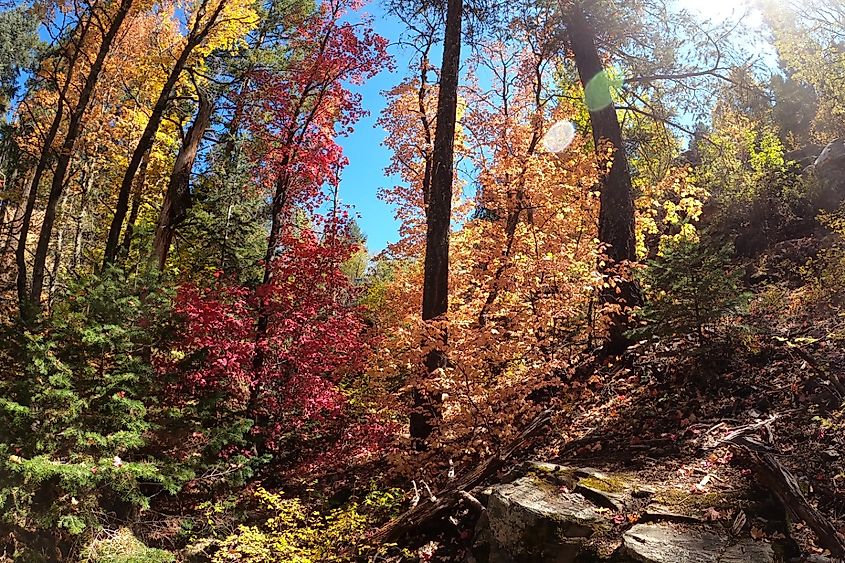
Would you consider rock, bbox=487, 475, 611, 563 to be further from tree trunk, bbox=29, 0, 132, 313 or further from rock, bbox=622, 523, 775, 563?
tree trunk, bbox=29, 0, 132, 313

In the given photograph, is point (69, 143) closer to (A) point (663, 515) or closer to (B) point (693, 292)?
(B) point (693, 292)

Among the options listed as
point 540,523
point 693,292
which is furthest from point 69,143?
point 693,292

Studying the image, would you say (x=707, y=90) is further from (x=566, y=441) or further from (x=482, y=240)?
(x=566, y=441)

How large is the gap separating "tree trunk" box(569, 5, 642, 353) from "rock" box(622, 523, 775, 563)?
3.70m

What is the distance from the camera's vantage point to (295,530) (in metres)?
A: 5.95

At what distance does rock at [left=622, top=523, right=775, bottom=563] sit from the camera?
2.82m

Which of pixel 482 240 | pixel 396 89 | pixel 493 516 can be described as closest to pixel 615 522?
pixel 493 516

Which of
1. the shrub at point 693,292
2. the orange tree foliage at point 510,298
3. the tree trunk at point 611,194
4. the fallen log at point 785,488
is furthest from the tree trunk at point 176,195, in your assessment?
the fallen log at point 785,488

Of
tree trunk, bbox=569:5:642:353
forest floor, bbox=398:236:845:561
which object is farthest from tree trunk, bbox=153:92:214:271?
forest floor, bbox=398:236:845:561

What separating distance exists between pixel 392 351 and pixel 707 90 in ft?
23.7

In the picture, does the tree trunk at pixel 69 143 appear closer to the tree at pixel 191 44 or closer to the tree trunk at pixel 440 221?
the tree at pixel 191 44

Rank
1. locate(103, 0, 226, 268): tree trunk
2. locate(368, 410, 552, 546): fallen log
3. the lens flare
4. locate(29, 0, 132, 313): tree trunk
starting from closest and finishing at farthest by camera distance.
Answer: locate(368, 410, 552, 546): fallen log → locate(29, 0, 132, 313): tree trunk → locate(103, 0, 226, 268): tree trunk → the lens flare

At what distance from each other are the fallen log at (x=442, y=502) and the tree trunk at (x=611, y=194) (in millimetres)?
2455

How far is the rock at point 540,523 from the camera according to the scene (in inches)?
139
